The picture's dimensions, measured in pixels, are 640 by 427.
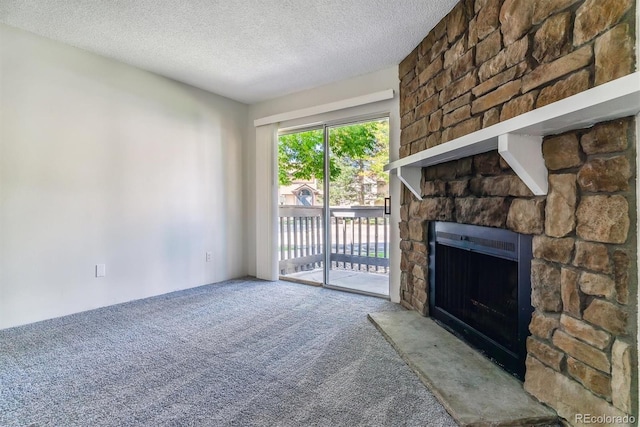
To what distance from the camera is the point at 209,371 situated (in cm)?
192

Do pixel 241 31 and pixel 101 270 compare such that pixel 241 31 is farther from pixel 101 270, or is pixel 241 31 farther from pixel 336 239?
pixel 336 239

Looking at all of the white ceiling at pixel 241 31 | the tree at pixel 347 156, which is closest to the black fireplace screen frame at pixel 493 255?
the tree at pixel 347 156

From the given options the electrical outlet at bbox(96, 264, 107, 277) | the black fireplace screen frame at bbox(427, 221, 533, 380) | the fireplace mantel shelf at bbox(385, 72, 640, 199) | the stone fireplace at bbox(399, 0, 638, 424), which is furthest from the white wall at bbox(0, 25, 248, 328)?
the stone fireplace at bbox(399, 0, 638, 424)

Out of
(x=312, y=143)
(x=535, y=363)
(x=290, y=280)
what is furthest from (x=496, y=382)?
(x=312, y=143)

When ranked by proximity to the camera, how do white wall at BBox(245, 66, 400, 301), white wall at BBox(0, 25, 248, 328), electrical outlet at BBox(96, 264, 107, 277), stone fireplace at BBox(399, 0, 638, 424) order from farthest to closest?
white wall at BBox(245, 66, 400, 301), electrical outlet at BBox(96, 264, 107, 277), white wall at BBox(0, 25, 248, 328), stone fireplace at BBox(399, 0, 638, 424)

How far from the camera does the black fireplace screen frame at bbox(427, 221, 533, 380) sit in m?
1.68

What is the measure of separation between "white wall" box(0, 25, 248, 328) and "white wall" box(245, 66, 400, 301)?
37cm

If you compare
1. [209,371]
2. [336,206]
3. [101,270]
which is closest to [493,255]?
[209,371]

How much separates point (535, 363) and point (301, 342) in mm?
1410

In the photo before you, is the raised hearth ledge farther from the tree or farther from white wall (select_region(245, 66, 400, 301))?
the tree

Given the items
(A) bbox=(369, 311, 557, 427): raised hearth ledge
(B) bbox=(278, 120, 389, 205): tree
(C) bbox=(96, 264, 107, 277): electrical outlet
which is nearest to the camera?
(A) bbox=(369, 311, 557, 427): raised hearth ledge

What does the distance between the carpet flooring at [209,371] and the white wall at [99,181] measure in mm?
387

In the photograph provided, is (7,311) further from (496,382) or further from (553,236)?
(553,236)

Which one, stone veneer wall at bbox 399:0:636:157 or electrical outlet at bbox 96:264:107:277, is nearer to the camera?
stone veneer wall at bbox 399:0:636:157
